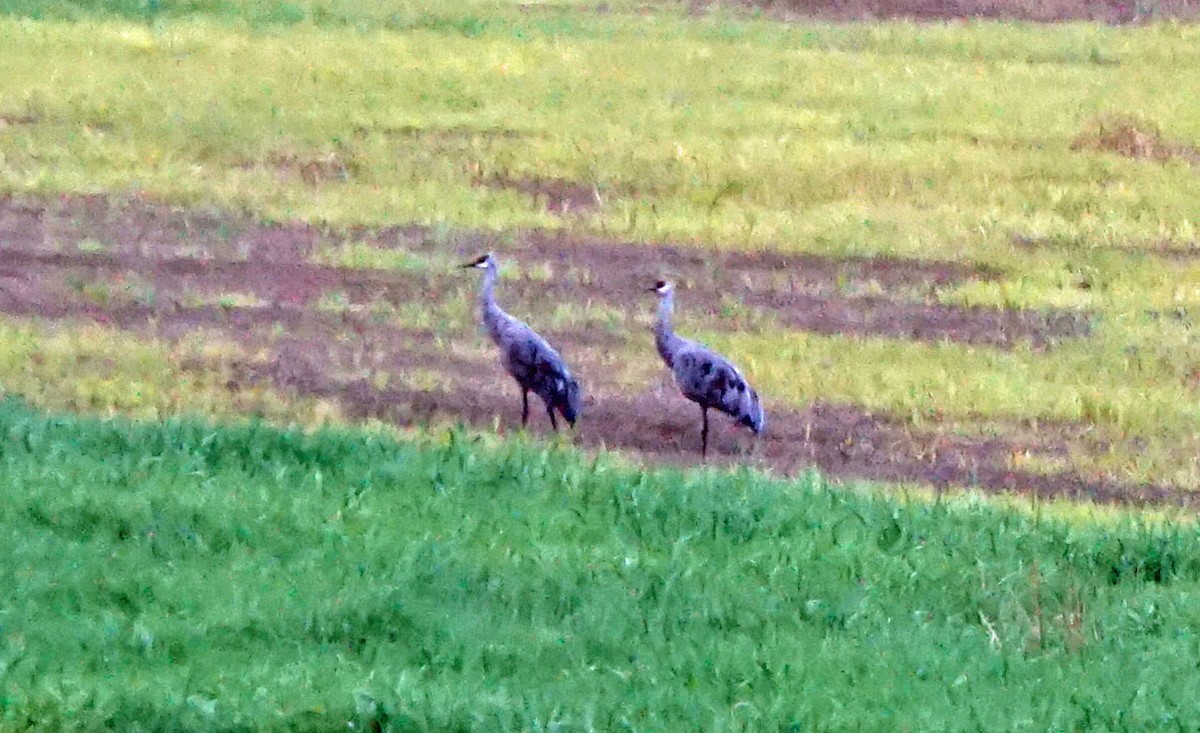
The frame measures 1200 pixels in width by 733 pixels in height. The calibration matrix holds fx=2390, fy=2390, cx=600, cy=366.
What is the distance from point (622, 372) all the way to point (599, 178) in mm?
4885

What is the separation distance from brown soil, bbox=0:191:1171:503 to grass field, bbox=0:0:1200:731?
0.05 metres

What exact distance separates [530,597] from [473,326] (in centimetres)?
675

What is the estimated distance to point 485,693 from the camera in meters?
6.41

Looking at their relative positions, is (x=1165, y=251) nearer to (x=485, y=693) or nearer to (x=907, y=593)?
(x=907, y=593)

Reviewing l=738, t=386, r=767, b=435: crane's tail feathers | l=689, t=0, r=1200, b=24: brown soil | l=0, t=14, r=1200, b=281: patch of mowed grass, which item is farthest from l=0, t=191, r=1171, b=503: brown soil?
l=689, t=0, r=1200, b=24: brown soil

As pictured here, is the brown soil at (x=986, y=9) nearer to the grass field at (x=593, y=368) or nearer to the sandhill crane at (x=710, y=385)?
the grass field at (x=593, y=368)

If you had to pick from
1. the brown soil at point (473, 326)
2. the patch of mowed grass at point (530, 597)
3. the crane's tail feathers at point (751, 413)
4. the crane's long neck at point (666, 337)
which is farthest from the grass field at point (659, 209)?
the patch of mowed grass at point (530, 597)

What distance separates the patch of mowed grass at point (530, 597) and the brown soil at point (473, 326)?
1.94 metres

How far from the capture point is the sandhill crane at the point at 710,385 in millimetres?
11188

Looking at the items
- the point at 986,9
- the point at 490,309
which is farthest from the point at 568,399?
the point at 986,9

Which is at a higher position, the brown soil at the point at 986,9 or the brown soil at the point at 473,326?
the brown soil at the point at 986,9

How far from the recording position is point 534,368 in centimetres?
1148

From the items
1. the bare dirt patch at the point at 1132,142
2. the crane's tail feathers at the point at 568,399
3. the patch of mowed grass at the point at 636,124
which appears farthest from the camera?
the bare dirt patch at the point at 1132,142

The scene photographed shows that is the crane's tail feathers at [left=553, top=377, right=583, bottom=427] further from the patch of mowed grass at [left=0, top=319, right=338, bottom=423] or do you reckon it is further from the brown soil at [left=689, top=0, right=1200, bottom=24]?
the brown soil at [left=689, top=0, right=1200, bottom=24]
